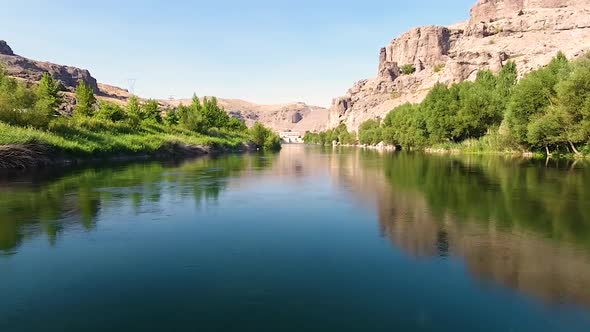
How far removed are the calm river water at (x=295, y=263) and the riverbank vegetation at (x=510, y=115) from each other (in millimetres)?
30259

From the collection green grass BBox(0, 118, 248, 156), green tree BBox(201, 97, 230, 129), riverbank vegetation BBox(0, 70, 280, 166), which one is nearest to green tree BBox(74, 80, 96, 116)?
riverbank vegetation BBox(0, 70, 280, 166)

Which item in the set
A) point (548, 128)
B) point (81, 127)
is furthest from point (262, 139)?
point (548, 128)

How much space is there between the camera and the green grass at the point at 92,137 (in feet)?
119

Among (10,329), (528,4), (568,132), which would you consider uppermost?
(528,4)

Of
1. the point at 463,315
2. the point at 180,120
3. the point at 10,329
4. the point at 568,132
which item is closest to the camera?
the point at 10,329

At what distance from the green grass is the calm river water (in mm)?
18109

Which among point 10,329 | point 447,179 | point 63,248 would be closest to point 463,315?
point 10,329

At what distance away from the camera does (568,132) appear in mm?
45719

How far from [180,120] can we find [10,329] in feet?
308

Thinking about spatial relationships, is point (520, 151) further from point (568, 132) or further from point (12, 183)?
point (12, 183)

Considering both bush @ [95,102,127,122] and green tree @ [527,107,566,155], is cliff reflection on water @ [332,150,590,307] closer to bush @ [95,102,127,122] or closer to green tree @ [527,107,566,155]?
green tree @ [527,107,566,155]

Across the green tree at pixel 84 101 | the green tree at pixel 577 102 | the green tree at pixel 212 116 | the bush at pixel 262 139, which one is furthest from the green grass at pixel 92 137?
the green tree at pixel 577 102

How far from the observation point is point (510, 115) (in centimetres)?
5584

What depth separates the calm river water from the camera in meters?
7.47
